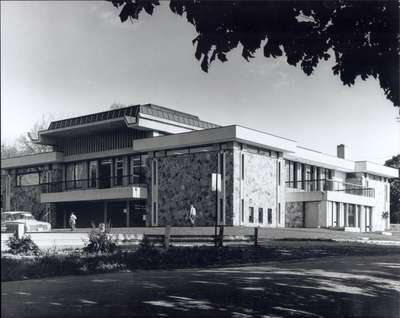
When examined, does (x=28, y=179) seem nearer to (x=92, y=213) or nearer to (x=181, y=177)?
(x=92, y=213)

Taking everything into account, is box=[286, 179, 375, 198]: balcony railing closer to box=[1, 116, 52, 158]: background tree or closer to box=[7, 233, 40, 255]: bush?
box=[7, 233, 40, 255]: bush

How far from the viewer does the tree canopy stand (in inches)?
305

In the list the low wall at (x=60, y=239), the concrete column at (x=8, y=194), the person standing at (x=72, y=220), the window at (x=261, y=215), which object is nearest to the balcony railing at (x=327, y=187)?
the window at (x=261, y=215)

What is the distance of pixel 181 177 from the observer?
29.8m

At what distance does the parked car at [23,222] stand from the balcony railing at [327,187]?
29.8 meters

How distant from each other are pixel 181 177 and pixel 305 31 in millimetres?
21714

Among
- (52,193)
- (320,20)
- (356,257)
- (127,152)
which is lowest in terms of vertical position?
(356,257)

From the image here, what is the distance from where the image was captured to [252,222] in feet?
106

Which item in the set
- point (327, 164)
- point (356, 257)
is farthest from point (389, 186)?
point (356, 257)

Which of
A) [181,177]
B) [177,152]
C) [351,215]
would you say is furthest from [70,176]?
[351,215]

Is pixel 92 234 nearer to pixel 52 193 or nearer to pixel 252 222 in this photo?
pixel 52 193

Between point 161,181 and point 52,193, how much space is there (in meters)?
18.0

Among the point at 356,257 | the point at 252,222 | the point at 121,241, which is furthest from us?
the point at 252,222

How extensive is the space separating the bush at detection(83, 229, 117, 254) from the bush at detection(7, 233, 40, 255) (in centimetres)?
147
